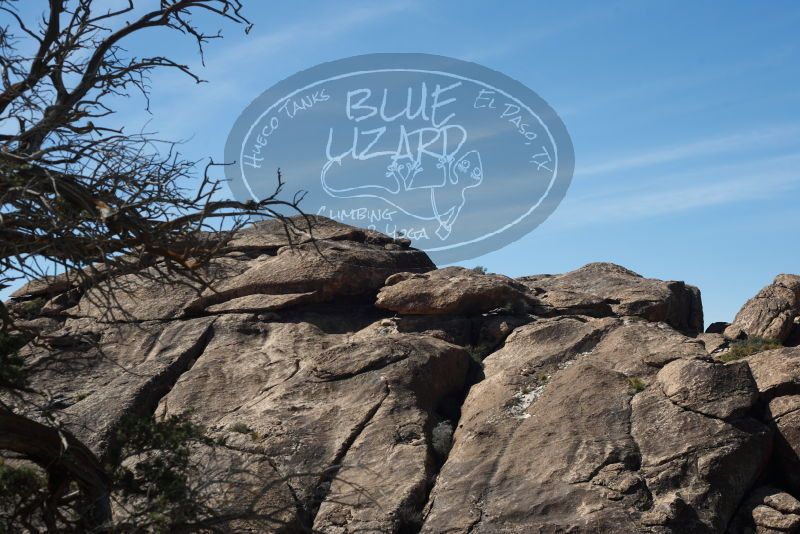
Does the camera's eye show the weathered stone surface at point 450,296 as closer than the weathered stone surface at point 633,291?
Yes

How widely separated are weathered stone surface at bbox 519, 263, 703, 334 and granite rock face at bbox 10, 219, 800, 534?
8cm

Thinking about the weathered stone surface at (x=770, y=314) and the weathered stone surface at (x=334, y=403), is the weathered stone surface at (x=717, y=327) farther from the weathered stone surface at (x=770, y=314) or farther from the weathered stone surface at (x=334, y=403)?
the weathered stone surface at (x=334, y=403)

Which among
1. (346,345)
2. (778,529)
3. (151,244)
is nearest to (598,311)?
(346,345)

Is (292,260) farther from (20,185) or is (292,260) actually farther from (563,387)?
(20,185)

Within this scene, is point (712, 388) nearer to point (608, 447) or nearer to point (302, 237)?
point (608, 447)

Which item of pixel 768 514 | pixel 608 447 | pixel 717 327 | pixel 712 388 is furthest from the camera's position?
pixel 717 327

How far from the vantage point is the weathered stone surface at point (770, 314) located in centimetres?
2559

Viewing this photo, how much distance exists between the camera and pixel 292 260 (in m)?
25.1

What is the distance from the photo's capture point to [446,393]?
21.4m

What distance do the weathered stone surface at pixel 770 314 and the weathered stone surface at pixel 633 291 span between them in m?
1.23

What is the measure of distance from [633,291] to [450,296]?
5004mm

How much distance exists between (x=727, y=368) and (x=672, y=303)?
20.6 feet

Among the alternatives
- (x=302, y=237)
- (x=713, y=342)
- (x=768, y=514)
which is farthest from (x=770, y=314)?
(x=302, y=237)

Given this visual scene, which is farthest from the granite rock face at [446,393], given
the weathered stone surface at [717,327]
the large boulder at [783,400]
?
the weathered stone surface at [717,327]
